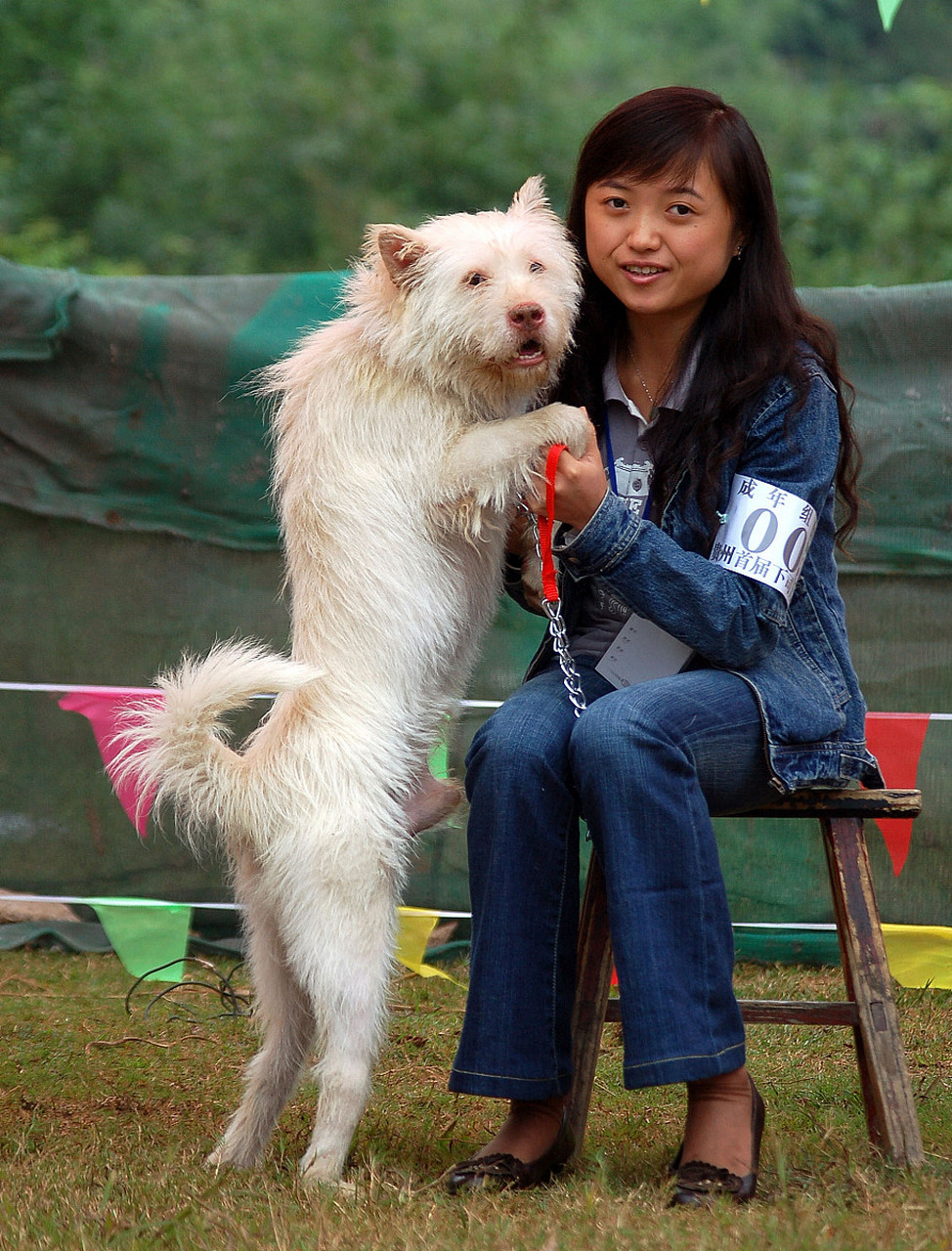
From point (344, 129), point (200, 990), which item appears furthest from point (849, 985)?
point (344, 129)

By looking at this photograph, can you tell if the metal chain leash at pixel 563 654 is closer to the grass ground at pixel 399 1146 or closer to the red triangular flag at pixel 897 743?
the grass ground at pixel 399 1146

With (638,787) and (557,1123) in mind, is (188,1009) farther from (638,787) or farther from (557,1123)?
(638,787)

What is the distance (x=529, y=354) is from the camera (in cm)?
230

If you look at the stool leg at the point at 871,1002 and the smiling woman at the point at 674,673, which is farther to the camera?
the stool leg at the point at 871,1002

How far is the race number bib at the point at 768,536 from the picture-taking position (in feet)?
7.13

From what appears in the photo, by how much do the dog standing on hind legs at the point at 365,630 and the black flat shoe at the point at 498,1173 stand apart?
18cm

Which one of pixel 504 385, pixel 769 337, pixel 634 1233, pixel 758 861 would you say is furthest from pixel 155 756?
pixel 758 861

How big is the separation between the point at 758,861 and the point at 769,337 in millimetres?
1992

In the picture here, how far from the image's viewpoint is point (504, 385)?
2.38 meters

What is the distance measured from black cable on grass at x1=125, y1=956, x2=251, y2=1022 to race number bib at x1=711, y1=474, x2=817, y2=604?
1812 millimetres

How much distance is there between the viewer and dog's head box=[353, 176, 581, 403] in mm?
2273

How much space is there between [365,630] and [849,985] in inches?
38.9

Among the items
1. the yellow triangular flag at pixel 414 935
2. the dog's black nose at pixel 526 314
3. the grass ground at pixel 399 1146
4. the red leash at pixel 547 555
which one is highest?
the dog's black nose at pixel 526 314

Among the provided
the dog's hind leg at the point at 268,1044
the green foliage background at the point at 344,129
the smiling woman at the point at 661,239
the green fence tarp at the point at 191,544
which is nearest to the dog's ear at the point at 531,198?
the smiling woman at the point at 661,239
